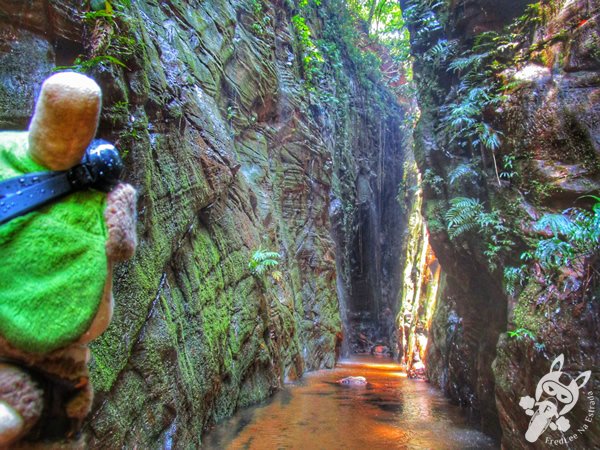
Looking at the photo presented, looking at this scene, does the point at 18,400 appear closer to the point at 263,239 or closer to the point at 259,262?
the point at 259,262

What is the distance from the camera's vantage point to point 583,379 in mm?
4145

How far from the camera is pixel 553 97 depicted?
224 inches

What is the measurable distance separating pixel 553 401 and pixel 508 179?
3386mm

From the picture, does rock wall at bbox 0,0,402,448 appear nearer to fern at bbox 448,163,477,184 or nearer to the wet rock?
the wet rock

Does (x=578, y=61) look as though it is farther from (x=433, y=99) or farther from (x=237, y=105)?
(x=237, y=105)

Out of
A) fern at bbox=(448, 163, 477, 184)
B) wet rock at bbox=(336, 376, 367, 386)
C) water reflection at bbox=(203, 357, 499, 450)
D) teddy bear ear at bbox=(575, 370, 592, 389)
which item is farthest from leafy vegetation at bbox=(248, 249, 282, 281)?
teddy bear ear at bbox=(575, 370, 592, 389)

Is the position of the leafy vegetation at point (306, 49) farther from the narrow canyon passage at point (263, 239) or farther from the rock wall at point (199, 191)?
the narrow canyon passage at point (263, 239)

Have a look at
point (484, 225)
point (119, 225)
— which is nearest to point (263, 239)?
point (484, 225)

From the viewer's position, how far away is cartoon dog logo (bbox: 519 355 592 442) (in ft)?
13.8

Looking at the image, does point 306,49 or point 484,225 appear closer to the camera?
point 484,225

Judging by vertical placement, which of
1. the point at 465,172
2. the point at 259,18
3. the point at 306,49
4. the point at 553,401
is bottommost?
the point at 553,401

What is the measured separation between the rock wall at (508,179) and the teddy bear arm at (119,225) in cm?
464

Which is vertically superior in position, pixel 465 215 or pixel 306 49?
pixel 306 49

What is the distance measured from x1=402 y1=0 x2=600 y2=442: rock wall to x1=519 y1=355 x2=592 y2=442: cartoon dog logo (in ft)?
0.25
